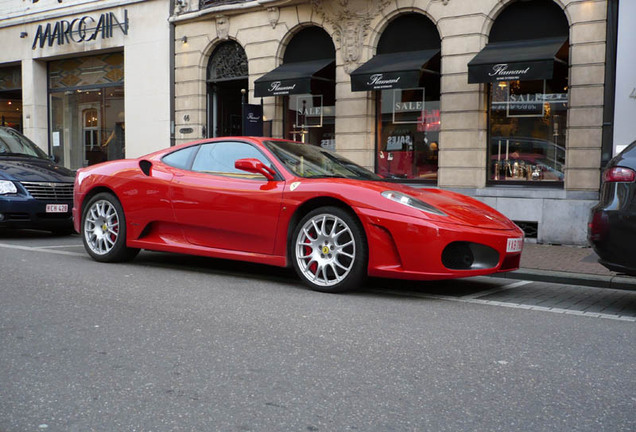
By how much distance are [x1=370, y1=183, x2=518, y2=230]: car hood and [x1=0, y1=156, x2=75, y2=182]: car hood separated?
598cm

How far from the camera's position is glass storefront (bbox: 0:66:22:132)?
21.6 metres

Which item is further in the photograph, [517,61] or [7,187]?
[517,61]

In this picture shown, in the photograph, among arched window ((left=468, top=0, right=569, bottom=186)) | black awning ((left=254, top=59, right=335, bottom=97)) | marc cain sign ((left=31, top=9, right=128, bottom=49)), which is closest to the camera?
arched window ((left=468, top=0, right=569, bottom=186))

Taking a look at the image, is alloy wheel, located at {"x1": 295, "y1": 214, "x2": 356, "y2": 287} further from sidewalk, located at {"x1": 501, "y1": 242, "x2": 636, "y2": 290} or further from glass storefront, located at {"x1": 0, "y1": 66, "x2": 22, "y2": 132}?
glass storefront, located at {"x1": 0, "y1": 66, "x2": 22, "y2": 132}

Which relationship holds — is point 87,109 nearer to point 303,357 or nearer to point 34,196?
point 34,196

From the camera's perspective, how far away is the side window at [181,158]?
7.10 meters

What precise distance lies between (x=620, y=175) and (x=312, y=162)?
2.87 meters

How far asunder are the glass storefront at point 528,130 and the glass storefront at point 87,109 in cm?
1084

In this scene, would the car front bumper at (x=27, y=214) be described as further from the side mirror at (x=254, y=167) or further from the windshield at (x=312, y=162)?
the side mirror at (x=254, y=167)

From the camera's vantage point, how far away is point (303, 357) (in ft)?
12.8

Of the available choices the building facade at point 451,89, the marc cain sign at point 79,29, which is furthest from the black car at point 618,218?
the marc cain sign at point 79,29

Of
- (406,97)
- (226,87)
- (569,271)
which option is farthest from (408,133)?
(569,271)

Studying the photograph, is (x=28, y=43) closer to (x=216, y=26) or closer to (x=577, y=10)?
(x=216, y=26)

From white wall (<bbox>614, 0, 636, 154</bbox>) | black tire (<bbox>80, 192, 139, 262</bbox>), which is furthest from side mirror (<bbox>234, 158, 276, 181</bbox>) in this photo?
white wall (<bbox>614, 0, 636, 154</bbox>)
